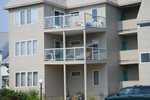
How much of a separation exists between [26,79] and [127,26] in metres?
11.7

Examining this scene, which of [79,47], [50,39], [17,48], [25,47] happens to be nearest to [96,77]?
[79,47]

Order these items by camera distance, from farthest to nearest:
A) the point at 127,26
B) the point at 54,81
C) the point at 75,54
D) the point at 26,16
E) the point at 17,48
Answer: the point at 17,48
the point at 26,16
the point at 127,26
the point at 54,81
the point at 75,54

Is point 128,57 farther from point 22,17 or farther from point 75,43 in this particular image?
point 22,17

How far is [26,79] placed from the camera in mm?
40750

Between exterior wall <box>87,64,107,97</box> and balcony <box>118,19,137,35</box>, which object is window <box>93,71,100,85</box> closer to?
exterior wall <box>87,64,107,97</box>

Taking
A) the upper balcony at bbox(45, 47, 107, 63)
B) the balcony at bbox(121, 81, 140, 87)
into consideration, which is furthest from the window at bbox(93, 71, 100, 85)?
the balcony at bbox(121, 81, 140, 87)

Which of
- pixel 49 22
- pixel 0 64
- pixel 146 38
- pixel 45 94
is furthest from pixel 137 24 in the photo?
pixel 0 64

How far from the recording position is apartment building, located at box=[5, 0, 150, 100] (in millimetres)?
38562

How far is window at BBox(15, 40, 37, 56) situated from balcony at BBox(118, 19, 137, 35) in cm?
897

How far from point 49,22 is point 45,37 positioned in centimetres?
156

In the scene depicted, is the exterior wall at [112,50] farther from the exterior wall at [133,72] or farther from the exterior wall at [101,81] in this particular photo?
the exterior wall at [133,72]

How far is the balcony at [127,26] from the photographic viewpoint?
1593 inches

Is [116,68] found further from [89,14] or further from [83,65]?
[89,14]

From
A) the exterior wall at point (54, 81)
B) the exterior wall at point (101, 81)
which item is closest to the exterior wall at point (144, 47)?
the exterior wall at point (101, 81)
